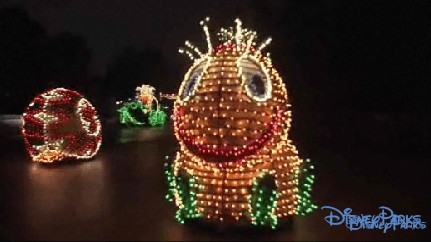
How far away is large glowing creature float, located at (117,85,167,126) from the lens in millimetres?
32625

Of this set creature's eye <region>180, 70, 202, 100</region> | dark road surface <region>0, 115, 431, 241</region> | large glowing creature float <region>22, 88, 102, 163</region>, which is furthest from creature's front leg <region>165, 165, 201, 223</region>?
large glowing creature float <region>22, 88, 102, 163</region>

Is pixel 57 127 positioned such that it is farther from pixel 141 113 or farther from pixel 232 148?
pixel 141 113

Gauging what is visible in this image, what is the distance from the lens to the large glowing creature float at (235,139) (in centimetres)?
682

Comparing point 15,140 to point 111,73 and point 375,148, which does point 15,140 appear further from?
point 111,73

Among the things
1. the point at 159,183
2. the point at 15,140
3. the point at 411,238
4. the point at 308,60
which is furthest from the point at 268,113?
the point at 15,140

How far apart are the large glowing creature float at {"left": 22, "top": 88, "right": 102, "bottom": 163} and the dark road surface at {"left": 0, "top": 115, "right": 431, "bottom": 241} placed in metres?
0.45

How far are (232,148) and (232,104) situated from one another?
1.74ft

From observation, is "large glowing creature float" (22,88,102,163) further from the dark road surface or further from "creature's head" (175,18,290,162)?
"creature's head" (175,18,290,162)

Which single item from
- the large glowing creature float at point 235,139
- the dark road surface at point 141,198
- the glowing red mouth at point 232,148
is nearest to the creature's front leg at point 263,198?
the large glowing creature float at point 235,139

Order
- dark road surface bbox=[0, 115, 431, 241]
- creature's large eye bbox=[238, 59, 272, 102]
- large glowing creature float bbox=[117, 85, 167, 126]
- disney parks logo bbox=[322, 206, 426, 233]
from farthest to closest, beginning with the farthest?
large glowing creature float bbox=[117, 85, 167, 126] → disney parks logo bbox=[322, 206, 426, 233] → dark road surface bbox=[0, 115, 431, 241] → creature's large eye bbox=[238, 59, 272, 102]

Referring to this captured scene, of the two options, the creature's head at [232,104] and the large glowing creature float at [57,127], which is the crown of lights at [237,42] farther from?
the large glowing creature float at [57,127]

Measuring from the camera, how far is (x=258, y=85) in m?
7.05

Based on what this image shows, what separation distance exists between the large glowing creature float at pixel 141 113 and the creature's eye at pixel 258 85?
25996mm

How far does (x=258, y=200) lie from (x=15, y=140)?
17621 mm
